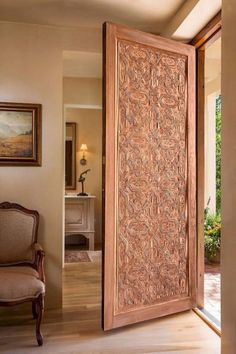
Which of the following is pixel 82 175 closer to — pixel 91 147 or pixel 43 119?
pixel 91 147

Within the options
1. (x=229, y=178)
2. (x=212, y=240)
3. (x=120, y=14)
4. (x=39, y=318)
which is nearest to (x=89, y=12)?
(x=120, y=14)

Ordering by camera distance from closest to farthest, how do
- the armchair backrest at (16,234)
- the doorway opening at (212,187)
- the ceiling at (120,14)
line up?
the ceiling at (120,14)
the armchair backrest at (16,234)
the doorway opening at (212,187)

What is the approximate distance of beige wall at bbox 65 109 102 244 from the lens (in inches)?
258

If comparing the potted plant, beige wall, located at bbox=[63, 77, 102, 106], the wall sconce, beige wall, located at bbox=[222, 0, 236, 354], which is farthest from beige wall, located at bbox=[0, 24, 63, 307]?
the wall sconce

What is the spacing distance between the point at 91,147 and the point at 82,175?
0.56m

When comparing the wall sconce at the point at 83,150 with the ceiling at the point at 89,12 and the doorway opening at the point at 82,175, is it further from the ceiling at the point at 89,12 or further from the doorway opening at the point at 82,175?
the ceiling at the point at 89,12

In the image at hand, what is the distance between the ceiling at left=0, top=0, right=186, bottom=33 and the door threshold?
2.67m

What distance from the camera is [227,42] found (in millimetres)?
2080

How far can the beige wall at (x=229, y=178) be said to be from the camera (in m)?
2.00

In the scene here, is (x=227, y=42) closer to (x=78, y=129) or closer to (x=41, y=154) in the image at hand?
(x=41, y=154)

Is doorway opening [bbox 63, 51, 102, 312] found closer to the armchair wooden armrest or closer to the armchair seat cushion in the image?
the armchair wooden armrest

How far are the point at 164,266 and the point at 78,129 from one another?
13.5 ft

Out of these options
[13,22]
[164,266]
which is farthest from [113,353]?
[13,22]

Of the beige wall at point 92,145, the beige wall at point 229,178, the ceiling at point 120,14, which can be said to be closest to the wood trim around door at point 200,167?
the ceiling at point 120,14
